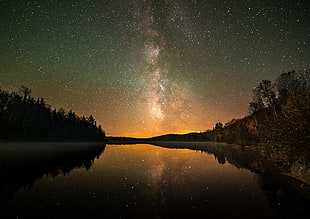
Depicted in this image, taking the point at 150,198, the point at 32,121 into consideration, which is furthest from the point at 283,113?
the point at 32,121

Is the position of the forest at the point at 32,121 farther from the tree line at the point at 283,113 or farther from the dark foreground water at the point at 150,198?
the tree line at the point at 283,113

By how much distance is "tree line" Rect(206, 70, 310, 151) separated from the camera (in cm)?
1304

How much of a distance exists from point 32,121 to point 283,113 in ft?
322

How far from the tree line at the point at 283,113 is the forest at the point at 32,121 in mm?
86405

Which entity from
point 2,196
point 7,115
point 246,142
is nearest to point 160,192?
point 2,196

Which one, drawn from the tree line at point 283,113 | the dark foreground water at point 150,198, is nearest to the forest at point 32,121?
the dark foreground water at point 150,198

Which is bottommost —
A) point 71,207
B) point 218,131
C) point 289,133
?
point 71,207

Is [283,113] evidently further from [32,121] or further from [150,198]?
[32,121]

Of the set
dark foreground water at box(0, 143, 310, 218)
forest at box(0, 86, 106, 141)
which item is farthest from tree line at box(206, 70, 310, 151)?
forest at box(0, 86, 106, 141)

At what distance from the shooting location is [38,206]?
952cm

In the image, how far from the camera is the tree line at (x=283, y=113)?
42.8 feet

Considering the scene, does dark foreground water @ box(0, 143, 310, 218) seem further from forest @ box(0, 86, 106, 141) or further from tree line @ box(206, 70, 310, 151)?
forest @ box(0, 86, 106, 141)

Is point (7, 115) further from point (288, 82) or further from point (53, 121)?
point (288, 82)

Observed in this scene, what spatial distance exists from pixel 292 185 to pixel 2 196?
20555mm
